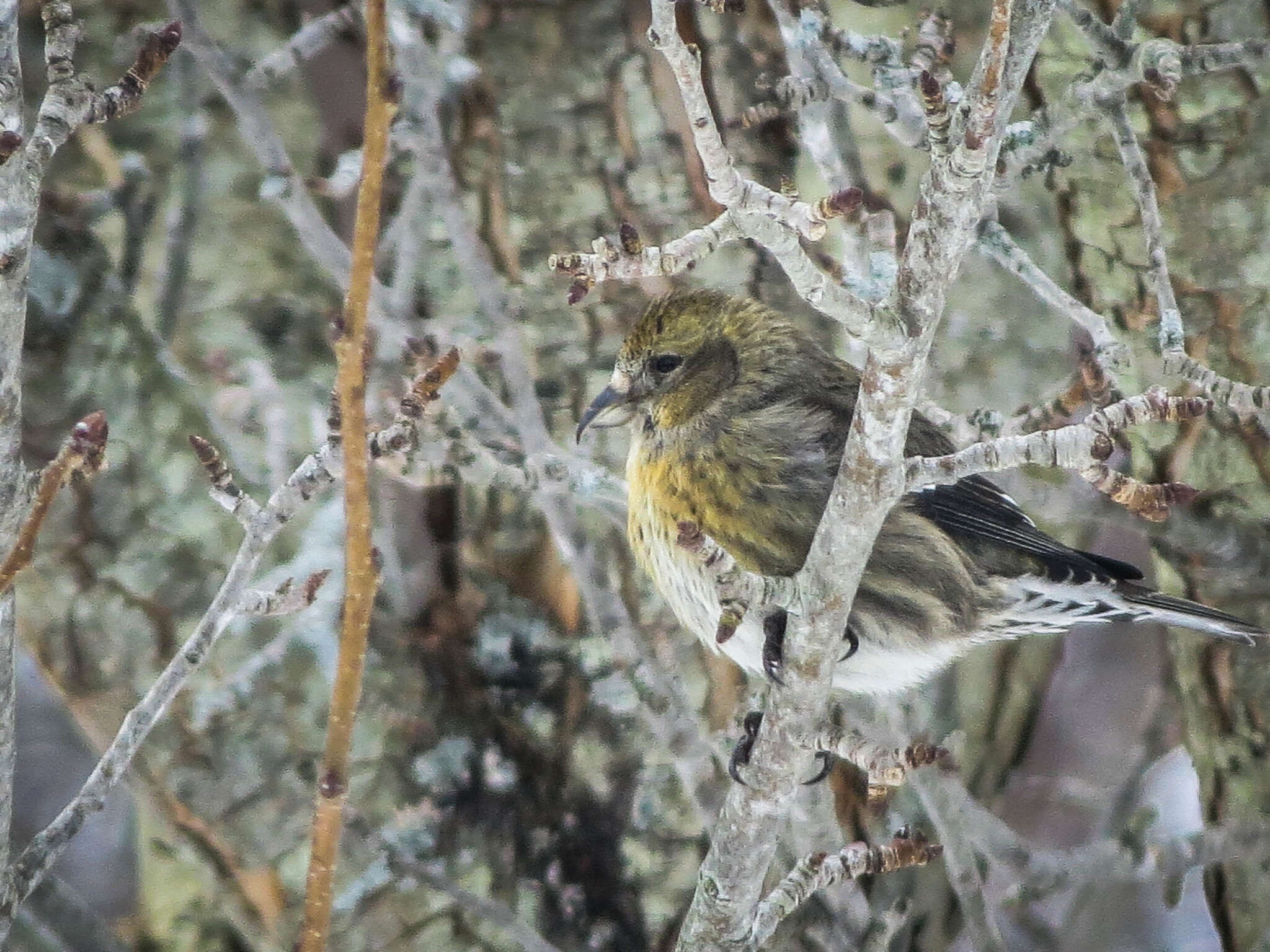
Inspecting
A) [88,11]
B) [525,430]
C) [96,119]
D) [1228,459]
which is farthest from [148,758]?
[1228,459]

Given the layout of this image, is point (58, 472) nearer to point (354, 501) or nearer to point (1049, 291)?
point (354, 501)

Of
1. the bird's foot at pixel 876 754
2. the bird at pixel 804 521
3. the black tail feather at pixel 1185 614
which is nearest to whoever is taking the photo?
the bird's foot at pixel 876 754

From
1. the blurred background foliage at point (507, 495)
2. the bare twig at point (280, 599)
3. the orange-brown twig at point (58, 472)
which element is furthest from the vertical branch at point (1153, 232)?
the orange-brown twig at point (58, 472)

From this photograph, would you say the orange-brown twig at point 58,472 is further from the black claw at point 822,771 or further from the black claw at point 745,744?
the black claw at point 822,771

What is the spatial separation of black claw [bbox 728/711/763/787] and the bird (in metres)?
0.21

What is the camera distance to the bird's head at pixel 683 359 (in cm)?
390

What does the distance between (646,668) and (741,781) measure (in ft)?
2.64

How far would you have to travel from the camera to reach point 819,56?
3.67 meters

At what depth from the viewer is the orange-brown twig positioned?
2027mm

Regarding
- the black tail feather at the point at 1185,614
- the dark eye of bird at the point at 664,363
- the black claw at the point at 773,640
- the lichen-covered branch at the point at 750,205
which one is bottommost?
the black tail feather at the point at 1185,614

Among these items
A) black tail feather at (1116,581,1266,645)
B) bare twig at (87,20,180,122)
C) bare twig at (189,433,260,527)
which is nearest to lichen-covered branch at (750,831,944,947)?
black tail feather at (1116,581,1266,645)

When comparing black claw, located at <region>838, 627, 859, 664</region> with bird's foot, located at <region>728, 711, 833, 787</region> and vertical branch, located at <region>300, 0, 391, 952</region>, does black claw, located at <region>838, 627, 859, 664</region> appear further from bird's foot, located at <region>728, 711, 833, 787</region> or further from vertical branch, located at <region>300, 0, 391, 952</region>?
vertical branch, located at <region>300, 0, 391, 952</region>

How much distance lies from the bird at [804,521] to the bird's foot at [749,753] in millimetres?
209

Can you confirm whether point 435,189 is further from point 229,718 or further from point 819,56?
point 229,718
